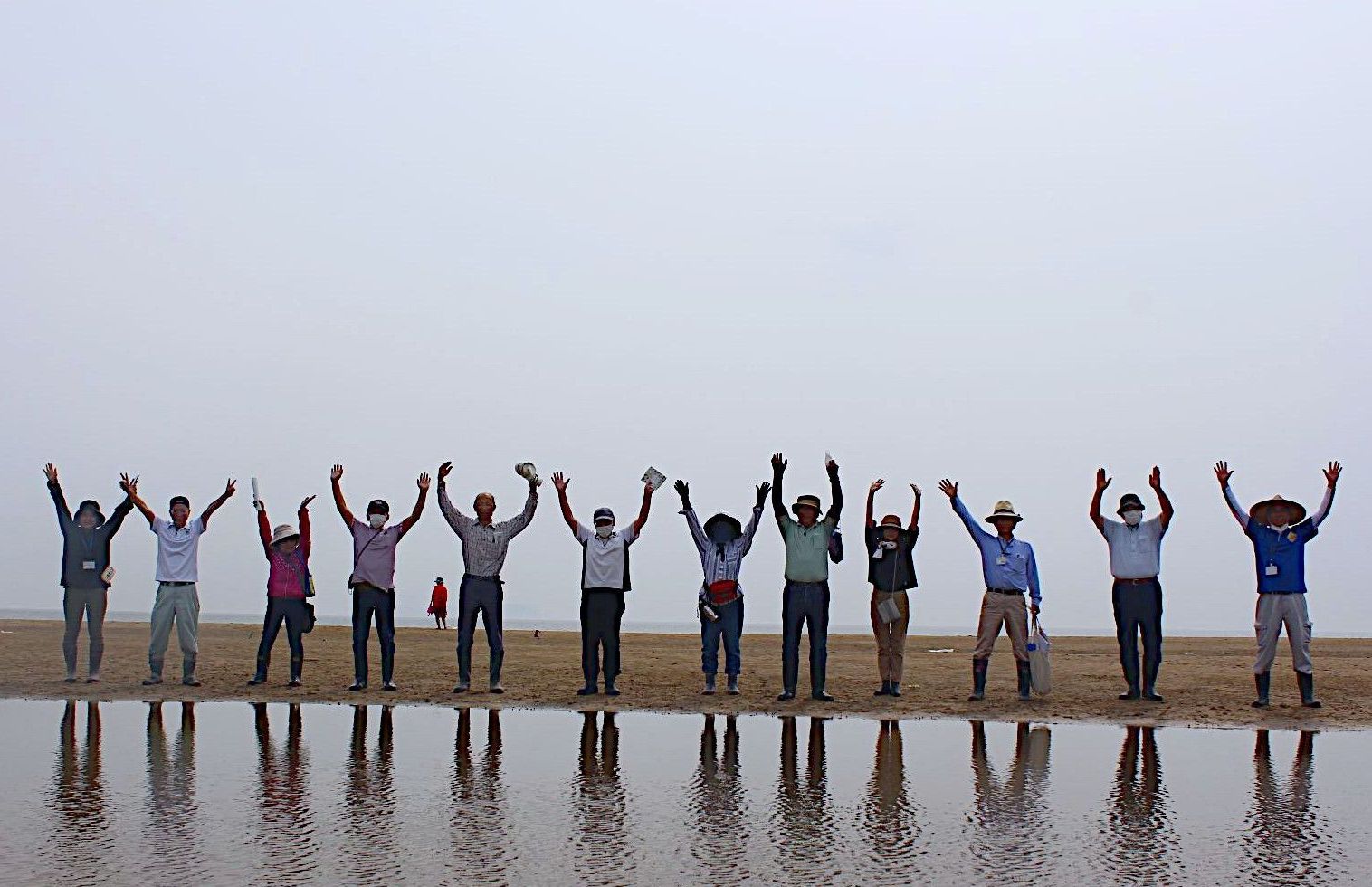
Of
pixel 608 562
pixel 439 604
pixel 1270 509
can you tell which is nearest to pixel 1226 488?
pixel 1270 509

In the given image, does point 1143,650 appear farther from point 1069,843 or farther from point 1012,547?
point 1069,843

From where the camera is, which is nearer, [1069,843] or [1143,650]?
[1069,843]

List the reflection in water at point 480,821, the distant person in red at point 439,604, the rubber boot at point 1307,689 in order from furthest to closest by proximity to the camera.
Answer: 1. the distant person in red at point 439,604
2. the rubber boot at point 1307,689
3. the reflection in water at point 480,821

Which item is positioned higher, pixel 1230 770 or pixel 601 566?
pixel 601 566

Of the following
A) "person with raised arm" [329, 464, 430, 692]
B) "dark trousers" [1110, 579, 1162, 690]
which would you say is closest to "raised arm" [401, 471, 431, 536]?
"person with raised arm" [329, 464, 430, 692]

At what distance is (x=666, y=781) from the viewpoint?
772 cm

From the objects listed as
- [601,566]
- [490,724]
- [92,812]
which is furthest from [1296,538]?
[92,812]

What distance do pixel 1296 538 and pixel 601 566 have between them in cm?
760

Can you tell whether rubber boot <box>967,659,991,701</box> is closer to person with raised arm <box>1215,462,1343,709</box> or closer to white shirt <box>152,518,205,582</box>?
person with raised arm <box>1215,462,1343,709</box>

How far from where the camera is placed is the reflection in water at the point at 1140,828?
5426 millimetres

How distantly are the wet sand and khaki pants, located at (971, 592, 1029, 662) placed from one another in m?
0.58

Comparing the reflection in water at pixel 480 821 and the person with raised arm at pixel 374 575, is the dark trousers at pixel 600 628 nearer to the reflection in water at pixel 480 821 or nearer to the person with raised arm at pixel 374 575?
the person with raised arm at pixel 374 575

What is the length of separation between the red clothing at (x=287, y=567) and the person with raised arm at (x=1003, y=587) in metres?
7.77

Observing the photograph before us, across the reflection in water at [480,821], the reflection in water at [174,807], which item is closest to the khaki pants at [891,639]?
the reflection in water at [480,821]
